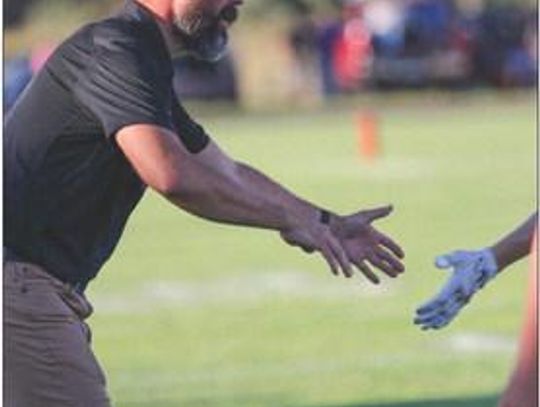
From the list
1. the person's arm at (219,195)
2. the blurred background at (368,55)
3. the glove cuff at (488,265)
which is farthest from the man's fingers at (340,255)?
the blurred background at (368,55)

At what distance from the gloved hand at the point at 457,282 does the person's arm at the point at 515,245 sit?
23 mm

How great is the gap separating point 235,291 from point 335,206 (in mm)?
5802

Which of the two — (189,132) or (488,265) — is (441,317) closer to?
(488,265)

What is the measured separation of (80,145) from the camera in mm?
6055

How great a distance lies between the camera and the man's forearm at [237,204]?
5.95m

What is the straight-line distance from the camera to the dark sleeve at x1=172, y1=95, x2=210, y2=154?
6.43 metres

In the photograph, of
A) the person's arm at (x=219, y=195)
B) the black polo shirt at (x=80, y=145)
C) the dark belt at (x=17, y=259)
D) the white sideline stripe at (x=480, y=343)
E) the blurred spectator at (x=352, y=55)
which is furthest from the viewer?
the blurred spectator at (x=352, y=55)

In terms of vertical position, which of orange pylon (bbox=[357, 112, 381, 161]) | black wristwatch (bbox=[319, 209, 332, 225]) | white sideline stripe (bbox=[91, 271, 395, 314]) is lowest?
orange pylon (bbox=[357, 112, 381, 161])

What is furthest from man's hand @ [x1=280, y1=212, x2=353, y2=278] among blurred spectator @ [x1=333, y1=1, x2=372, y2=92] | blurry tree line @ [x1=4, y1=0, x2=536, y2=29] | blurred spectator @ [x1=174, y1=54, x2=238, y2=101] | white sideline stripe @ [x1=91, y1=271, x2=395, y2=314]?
blurry tree line @ [x1=4, y1=0, x2=536, y2=29]

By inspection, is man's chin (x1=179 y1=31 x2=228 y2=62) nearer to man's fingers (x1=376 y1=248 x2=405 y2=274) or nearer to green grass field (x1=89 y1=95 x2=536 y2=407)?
man's fingers (x1=376 y1=248 x2=405 y2=274)

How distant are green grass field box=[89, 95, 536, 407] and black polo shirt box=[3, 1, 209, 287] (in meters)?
4.05

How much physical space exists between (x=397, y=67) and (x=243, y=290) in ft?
89.8

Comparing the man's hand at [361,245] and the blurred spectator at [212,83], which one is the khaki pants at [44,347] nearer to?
the man's hand at [361,245]

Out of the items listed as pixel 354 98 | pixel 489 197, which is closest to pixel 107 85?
pixel 489 197
